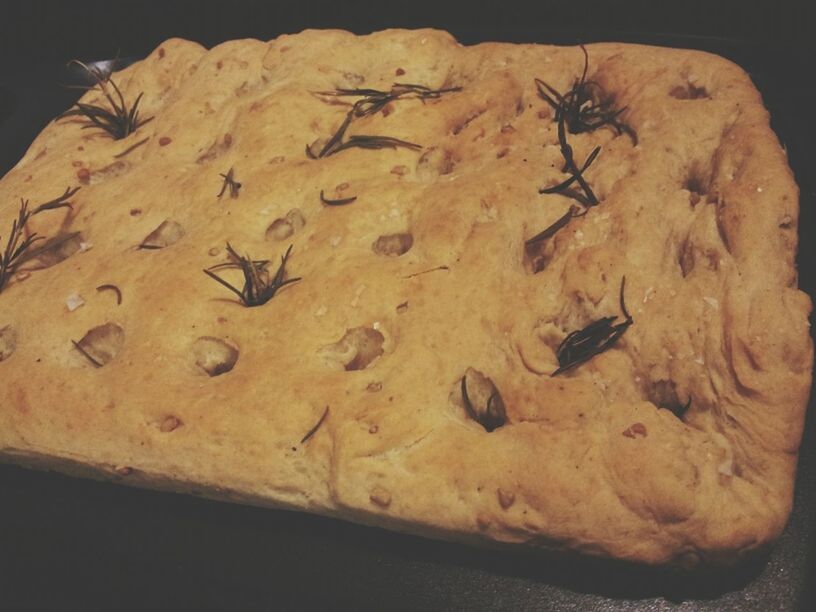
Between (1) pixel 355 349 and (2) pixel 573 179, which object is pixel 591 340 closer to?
(2) pixel 573 179

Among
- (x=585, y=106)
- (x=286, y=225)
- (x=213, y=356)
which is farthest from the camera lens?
(x=585, y=106)

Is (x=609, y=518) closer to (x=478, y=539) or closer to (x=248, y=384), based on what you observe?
(x=478, y=539)

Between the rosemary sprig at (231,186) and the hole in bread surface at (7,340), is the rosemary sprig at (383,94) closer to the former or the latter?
the rosemary sprig at (231,186)

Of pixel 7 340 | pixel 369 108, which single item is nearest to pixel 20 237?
pixel 7 340

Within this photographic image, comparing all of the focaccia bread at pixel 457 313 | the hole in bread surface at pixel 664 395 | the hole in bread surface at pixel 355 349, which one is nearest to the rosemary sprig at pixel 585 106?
the focaccia bread at pixel 457 313

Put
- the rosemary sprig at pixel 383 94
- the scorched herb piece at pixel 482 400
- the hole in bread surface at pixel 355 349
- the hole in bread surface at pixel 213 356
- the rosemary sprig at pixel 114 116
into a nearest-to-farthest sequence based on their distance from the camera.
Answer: the scorched herb piece at pixel 482 400, the hole in bread surface at pixel 355 349, the hole in bread surface at pixel 213 356, the rosemary sprig at pixel 383 94, the rosemary sprig at pixel 114 116

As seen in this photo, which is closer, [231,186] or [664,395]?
[664,395]

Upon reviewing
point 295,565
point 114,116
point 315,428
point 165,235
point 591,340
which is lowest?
point 295,565
